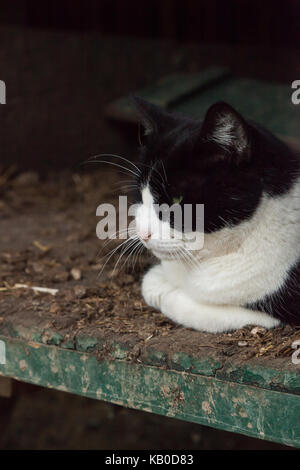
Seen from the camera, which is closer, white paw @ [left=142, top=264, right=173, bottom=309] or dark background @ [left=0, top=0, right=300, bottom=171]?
white paw @ [left=142, top=264, right=173, bottom=309]

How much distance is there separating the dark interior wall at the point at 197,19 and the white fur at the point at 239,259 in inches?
102

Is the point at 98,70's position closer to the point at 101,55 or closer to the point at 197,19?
the point at 101,55

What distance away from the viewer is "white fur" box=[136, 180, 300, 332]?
1614 mm

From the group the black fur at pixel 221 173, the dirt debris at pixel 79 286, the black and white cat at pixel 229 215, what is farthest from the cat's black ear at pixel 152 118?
the dirt debris at pixel 79 286

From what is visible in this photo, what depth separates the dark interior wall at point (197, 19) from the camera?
3.92 m

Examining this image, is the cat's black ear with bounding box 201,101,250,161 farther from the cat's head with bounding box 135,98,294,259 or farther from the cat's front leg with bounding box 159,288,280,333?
the cat's front leg with bounding box 159,288,280,333

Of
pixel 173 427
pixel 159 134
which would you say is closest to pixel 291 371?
pixel 159 134

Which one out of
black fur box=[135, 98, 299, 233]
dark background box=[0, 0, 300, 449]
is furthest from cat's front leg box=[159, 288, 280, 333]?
dark background box=[0, 0, 300, 449]

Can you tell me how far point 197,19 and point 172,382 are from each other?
133 inches

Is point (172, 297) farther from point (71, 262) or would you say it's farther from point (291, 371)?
point (71, 262)

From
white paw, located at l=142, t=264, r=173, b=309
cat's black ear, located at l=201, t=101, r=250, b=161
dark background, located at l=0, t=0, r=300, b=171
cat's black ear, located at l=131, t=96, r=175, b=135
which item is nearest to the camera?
cat's black ear, located at l=201, t=101, r=250, b=161

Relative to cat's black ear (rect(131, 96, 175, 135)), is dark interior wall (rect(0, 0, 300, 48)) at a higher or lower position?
higher

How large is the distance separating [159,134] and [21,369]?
86 cm

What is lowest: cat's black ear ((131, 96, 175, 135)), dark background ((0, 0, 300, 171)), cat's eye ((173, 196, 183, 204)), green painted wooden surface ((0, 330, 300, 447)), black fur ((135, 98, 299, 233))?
green painted wooden surface ((0, 330, 300, 447))
